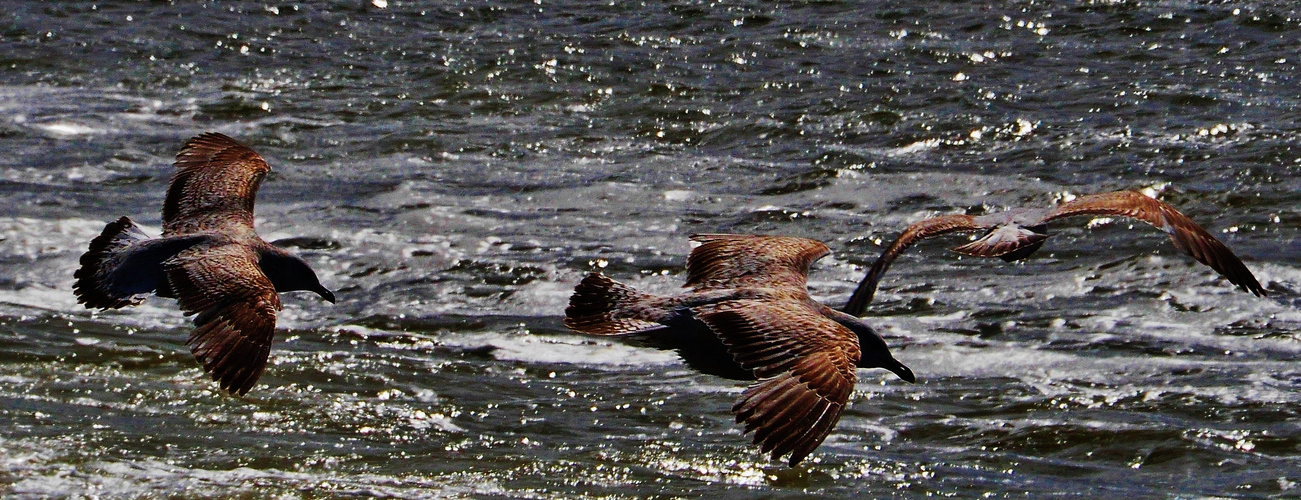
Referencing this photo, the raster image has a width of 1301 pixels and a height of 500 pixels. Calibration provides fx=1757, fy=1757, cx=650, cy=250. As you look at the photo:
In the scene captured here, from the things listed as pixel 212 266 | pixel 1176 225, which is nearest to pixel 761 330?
pixel 212 266

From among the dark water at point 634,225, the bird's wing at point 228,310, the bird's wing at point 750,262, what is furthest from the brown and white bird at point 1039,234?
the bird's wing at point 228,310

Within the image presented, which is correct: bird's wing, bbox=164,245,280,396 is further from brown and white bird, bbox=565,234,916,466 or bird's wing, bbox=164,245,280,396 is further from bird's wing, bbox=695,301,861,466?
bird's wing, bbox=695,301,861,466

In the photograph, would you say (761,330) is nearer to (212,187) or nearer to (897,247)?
(897,247)

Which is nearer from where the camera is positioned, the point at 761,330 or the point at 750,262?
the point at 761,330

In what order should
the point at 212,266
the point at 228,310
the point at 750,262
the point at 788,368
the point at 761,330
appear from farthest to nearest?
1. the point at 750,262
2. the point at 212,266
3. the point at 228,310
4. the point at 761,330
5. the point at 788,368

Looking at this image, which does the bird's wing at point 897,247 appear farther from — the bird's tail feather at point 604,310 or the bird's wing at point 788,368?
the bird's tail feather at point 604,310

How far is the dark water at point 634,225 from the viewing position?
6.30 m

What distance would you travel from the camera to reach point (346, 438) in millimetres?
6391

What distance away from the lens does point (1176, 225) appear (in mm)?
6598

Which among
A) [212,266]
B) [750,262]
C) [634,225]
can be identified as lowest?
[634,225]

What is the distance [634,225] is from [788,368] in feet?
15.9

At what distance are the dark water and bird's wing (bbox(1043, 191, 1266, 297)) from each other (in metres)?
0.69

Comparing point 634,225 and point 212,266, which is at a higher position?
point 212,266

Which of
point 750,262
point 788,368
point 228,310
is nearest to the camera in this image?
point 788,368
